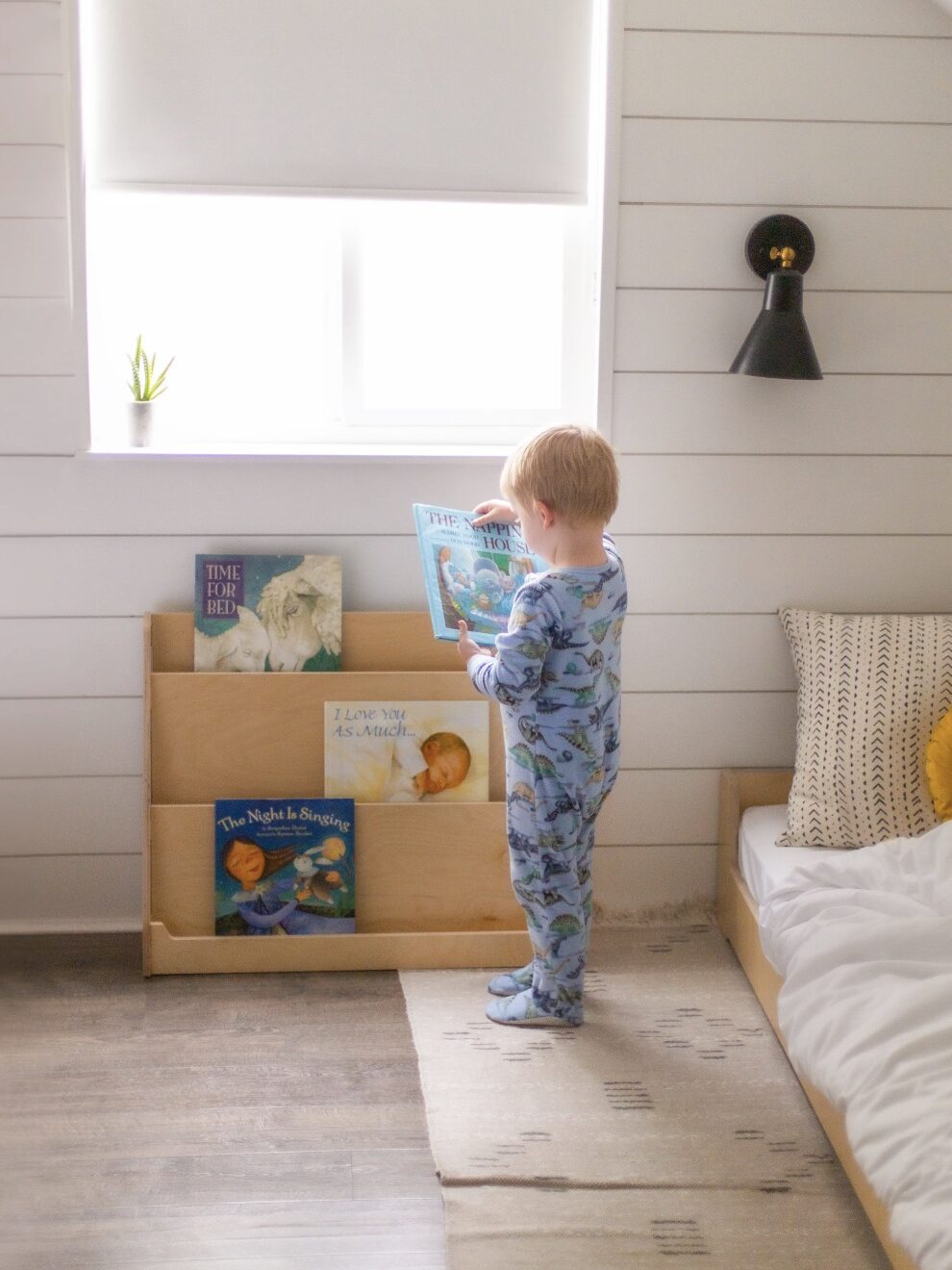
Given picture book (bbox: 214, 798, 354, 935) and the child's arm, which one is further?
picture book (bbox: 214, 798, 354, 935)

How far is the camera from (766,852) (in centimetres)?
234

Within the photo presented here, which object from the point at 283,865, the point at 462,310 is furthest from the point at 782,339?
the point at 283,865

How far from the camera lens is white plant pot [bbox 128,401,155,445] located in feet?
7.95

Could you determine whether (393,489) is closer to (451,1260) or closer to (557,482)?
(557,482)

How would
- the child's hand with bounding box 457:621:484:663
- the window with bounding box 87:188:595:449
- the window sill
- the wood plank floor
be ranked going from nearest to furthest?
the wood plank floor, the child's hand with bounding box 457:621:484:663, the window sill, the window with bounding box 87:188:595:449

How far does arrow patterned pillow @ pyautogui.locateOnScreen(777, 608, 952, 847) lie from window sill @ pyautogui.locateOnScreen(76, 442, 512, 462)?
747 mm

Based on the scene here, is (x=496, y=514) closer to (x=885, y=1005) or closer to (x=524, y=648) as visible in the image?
(x=524, y=648)

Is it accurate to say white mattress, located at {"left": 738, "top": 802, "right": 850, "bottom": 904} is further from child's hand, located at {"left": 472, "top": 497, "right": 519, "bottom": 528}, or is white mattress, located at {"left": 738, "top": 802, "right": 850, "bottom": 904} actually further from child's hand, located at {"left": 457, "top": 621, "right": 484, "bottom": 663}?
child's hand, located at {"left": 472, "top": 497, "right": 519, "bottom": 528}

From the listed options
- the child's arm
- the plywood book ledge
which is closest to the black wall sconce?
the child's arm

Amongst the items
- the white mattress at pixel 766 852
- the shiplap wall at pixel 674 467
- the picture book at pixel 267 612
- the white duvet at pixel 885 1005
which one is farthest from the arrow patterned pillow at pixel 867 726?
the picture book at pixel 267 612

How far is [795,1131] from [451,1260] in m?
0.59

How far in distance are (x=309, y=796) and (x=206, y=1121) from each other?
673 millimetres

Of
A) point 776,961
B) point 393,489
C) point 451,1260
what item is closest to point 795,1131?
point 776,961

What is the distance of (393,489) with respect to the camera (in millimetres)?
2467
